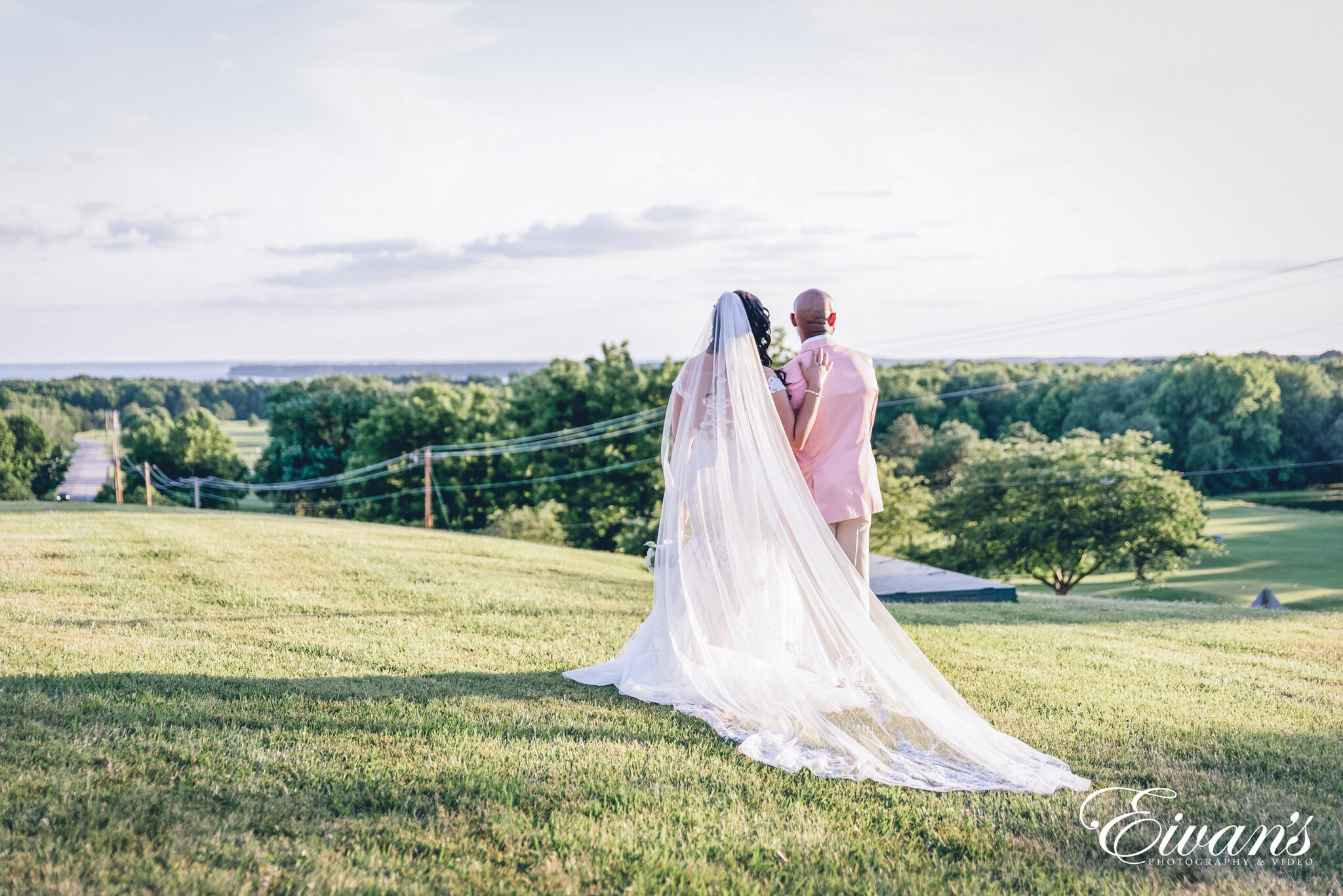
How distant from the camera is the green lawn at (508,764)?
3.53m

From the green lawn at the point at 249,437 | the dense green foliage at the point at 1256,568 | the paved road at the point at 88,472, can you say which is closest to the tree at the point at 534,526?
the dense green foliage at the point at 1256,568

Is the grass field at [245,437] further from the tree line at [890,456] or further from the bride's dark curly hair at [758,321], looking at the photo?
the bride's dark curly hair at [758,321]

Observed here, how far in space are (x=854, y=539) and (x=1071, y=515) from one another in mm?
43485

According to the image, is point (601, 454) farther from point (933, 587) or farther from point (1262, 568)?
point (1262, 568)

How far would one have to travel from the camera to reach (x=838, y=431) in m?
6.44

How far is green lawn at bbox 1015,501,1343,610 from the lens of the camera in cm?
4012

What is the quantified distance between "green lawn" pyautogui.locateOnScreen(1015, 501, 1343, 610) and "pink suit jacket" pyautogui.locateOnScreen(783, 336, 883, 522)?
33335 millimetres

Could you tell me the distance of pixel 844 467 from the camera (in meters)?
6.43

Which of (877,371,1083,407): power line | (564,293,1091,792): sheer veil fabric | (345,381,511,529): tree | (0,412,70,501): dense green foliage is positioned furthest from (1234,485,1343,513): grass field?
(0,412,70,501): dense green foliage

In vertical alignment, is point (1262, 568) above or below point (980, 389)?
below

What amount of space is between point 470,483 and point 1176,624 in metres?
42.8

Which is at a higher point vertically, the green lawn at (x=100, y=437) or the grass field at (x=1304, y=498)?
the green lawn at (x=100, y=437)

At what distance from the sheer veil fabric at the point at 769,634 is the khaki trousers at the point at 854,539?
308mm

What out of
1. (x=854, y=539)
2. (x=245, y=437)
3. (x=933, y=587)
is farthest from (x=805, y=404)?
(x=245, y=437)
